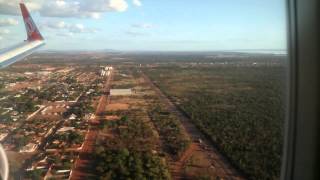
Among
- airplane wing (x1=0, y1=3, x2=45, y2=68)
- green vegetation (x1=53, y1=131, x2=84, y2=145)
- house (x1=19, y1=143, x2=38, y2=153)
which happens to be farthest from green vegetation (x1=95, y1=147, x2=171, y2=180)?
airplane wing (x1=0, y1=3, x2=45, y2=68)

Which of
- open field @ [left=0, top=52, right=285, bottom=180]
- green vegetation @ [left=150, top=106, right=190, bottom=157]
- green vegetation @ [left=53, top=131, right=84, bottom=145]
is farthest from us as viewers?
green vegetation @ [left=150, top=106, right=190, bottom=157]

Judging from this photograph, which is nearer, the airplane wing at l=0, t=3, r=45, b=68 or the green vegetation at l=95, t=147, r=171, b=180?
the airplane wing at l=0, t=3, r=45, b=68

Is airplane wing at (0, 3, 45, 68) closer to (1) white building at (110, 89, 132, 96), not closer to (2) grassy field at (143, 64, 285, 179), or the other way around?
(1) white building at (110, 89, 132, 96)

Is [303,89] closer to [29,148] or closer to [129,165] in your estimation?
[129,165]

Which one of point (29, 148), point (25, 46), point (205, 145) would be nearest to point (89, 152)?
point (29, 148)

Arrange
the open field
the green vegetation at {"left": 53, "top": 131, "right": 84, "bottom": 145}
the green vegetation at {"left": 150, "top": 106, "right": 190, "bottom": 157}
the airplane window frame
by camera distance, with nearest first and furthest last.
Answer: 1. the airplane window frame
2. the open field
3. the green vegetation at {"left": 53, "top": 131, "right": 84, "bottom": 145}
4. the green vegetation at {"left": 150, "top": 106, "right": 190, "bottom": 157}
